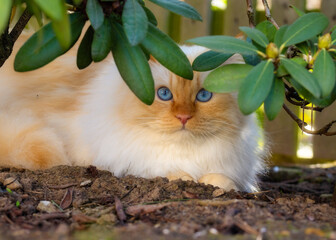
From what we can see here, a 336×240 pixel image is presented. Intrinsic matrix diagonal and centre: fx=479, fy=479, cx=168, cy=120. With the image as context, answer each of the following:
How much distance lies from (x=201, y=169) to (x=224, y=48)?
1.05m

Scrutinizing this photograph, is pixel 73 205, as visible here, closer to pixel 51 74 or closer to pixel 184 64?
pixel 184 64

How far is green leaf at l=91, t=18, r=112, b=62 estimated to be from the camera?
1894 mm

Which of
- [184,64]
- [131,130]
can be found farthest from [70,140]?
[184,64]

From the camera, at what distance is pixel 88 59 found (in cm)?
216

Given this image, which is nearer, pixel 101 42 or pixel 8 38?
pixel 101 42

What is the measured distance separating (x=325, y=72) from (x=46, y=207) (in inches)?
51.3

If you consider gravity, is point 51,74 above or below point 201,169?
above

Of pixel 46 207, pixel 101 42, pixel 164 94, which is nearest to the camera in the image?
pixel 101 42

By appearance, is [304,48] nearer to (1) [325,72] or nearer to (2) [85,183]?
(1) [325,72]

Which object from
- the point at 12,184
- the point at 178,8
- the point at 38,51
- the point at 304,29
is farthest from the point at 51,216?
the point at 304,29

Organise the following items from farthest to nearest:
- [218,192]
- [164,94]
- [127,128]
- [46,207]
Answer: [127,128] → [164,94] → [218,192] → [46,207]

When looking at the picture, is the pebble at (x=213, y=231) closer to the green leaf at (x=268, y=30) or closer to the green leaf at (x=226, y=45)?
the green leaf at (x=226, y=45)

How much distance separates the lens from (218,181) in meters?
2.72

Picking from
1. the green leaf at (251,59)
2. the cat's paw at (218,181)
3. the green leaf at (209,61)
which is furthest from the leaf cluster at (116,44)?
the cat's paw at (218,181)
